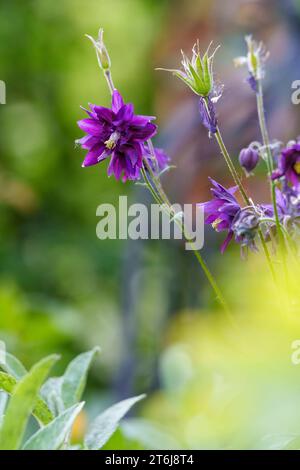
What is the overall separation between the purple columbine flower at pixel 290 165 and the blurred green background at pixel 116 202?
11cm

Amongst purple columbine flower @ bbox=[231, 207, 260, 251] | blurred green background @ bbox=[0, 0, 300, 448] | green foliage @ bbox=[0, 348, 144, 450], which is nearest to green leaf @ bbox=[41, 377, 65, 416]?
green foliage @ bbox=[0, 348, 144, 450]

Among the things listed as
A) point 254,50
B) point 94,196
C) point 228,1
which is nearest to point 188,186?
point 228,1

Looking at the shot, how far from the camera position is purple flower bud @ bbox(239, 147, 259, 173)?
27.0 inches

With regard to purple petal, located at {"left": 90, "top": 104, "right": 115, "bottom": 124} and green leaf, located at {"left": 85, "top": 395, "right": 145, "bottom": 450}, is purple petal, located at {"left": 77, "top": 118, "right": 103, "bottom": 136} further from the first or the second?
green leaf, located at {"left": 85, "top": 395, "right": 145, "bottom": 450}

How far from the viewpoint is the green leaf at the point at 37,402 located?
1.99 feet

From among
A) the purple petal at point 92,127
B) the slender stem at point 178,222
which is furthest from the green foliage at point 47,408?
the purple petal at point 92,127

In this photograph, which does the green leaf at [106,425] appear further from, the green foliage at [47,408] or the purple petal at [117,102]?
the purple petal at [117,102]

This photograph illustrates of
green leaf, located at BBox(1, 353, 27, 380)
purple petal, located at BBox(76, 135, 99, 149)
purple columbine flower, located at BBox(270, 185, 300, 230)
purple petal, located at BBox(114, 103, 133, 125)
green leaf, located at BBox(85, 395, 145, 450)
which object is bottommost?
green leaf, located at BBox(85, 395, 145, 450)

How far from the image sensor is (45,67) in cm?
383

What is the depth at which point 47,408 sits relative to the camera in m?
0.64

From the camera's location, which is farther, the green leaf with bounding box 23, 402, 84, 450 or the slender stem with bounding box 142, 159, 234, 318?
the slender stem with bounding box 142, 159, 234, 318

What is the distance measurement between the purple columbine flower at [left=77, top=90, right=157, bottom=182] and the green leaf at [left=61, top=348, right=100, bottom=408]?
0.19 meters
